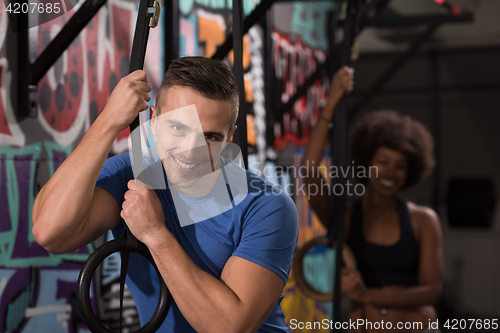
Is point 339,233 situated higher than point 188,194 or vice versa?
point 188,194

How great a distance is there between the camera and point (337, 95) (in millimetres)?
1704

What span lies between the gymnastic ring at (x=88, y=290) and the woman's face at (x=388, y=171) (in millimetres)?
1411

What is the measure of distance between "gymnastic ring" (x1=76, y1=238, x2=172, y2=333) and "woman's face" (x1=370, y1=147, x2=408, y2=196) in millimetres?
1411

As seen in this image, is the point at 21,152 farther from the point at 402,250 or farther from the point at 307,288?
the point at 402,250

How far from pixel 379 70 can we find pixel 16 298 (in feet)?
12.2

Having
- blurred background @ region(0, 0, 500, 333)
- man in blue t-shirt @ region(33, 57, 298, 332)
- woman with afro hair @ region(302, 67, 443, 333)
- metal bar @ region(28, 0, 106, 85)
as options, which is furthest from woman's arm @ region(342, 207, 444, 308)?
metal bar @ region(28, 0, 106, 85)

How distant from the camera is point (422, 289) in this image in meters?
1.91

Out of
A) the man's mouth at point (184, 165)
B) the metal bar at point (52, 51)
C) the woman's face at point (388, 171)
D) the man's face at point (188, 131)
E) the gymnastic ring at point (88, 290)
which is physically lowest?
the woman's face at point (388, 171)

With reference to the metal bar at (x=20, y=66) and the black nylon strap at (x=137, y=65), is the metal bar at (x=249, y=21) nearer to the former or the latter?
the metal bar at (x=20, y=66)

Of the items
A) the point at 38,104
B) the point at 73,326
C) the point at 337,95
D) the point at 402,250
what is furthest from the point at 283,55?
the point at 73,326

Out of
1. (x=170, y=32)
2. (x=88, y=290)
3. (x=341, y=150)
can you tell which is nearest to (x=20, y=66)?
(x=170, y=32)

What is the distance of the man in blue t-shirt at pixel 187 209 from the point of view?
801 mm

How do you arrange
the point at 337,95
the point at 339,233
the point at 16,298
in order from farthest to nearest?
the point at 337,95, the point at 339,233, the point at 16,298

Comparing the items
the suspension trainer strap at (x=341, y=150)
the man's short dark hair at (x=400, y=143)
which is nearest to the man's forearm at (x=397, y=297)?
the suspension trainer strap at (x=341, y=150)
